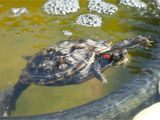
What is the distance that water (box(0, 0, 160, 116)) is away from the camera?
11.4ft

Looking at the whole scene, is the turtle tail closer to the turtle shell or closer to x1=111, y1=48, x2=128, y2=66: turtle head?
the turtle shell

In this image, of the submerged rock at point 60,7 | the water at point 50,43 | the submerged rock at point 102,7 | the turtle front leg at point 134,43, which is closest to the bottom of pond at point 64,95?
the water at point 50,43

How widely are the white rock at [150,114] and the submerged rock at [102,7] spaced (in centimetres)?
161

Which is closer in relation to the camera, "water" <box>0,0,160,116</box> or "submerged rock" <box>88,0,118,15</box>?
"water" <box>0,0,160,116</box>

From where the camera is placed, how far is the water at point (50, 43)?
347cm

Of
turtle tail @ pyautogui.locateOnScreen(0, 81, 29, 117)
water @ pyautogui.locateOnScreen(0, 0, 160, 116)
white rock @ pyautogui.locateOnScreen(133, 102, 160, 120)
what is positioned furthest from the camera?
water @ pyautogui.locateOnScreen(0, 0, 160, 116)

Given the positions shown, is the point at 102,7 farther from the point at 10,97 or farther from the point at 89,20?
the point at 10,97

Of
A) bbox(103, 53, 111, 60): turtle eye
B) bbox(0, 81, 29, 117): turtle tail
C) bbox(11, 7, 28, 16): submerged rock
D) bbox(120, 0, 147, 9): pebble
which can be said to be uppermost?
bbox(120, 0, 147, 9): pebble

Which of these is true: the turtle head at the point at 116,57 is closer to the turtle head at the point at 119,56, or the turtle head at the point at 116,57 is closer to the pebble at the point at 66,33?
the turtle head at the point at 119,56

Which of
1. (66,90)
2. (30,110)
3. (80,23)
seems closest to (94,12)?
(80,23)

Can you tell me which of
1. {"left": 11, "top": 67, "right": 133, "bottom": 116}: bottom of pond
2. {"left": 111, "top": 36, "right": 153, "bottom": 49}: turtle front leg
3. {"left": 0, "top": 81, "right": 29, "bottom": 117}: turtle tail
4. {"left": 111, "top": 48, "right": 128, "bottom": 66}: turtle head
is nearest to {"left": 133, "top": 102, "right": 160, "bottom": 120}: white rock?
{"left": 11, "top": 67, "right": 133, "bottom": 116}: bottom of pond

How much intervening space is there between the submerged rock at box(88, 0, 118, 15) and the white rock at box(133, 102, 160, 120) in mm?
1611

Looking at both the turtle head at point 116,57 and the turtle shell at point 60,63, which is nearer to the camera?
the turtle shell at point 60,63

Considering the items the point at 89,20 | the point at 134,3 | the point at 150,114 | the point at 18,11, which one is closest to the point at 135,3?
the point at 134,3
